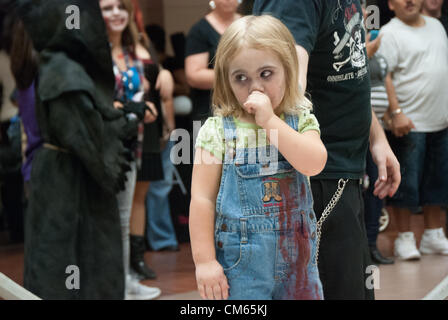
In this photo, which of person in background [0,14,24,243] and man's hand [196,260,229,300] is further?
person in background [0,14,24,243]

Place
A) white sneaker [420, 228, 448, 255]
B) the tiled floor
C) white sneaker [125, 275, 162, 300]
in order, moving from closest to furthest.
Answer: the tiled floor, white sneaker [420, 228, 448, 255], white sneaker [125, 275, 162, 300]

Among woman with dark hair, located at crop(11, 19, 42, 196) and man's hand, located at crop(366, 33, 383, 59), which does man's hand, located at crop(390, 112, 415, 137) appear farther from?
woman with dark hair, located at crop(11, 19, 42, 196)

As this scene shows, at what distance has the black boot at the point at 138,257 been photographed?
10.8ft

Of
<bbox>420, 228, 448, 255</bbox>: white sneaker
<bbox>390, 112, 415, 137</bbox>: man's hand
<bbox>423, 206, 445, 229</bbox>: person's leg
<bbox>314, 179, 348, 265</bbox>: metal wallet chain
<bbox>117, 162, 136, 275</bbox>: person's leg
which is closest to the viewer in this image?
<bbox>314, 179, 348, 265</bbox>: metal wallet chain

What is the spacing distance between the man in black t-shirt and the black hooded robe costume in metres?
1.19

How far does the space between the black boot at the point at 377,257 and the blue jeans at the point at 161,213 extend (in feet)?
5.50

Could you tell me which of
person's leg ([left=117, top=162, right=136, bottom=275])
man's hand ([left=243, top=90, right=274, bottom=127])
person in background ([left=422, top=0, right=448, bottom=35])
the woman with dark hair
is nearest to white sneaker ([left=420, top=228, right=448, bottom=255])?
person in background ([left=422, top=0, right=448, bottom=35])

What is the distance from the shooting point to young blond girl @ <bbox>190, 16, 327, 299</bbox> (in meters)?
1.10

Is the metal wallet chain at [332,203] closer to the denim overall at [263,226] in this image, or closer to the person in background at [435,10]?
the denim overall at [263,226]

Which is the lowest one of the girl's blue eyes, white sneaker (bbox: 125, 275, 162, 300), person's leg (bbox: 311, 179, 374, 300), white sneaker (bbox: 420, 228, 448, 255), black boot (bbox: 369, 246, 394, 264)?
white sneaker (bbox: 125, 275, 162, 300)

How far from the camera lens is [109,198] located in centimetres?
257

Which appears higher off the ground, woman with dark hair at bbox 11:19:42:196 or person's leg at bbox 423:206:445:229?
woman with dark hair at bbox 11:19:42:196

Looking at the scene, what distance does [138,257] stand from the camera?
10.9 ft
